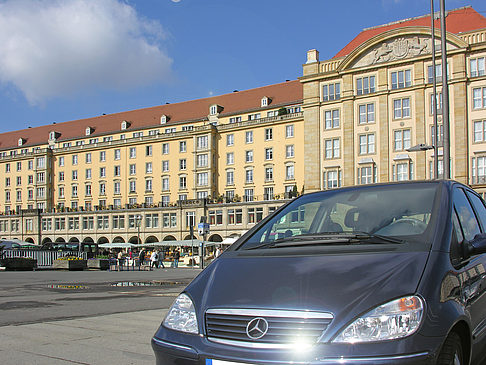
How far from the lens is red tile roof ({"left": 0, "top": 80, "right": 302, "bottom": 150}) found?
84.0 metres

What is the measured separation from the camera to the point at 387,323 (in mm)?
2963

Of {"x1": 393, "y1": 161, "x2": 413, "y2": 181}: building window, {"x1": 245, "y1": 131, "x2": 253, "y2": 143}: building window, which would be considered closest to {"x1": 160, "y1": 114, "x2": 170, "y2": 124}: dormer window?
{"x1": 245, "y1": 131, "x2": 253, "y2": 143}: building window

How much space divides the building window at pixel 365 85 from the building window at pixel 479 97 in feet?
37.1

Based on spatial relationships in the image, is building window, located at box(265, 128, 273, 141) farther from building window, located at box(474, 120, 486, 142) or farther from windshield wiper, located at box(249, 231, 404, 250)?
windshield wiper, located at box(249, 231, 404, 250)

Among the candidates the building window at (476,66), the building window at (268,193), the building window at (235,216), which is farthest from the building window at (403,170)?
the building window at (235,216)

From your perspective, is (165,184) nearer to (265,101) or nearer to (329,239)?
(265,101)

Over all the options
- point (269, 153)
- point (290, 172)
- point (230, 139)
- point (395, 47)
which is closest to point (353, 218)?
point (395, 47)

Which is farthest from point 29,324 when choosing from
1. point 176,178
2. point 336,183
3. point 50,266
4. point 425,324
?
point 176,178

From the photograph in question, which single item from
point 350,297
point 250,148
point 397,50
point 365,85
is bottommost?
point 350,297

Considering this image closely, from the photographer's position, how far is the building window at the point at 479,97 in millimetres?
58966

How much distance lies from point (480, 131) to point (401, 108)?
8.96 m

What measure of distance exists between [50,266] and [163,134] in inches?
1948

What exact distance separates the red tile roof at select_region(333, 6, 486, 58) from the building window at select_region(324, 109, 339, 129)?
815 cm

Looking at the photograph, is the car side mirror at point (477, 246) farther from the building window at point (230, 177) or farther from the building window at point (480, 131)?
the building window at point (230, 177)
